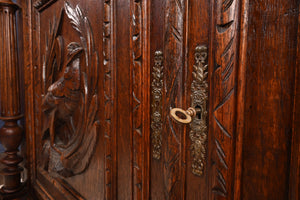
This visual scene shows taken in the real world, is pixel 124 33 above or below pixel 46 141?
above

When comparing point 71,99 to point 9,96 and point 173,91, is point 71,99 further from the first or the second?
point 9,96

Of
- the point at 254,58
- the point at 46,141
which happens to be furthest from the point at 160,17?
the point at 46,141

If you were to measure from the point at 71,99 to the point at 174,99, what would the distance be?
1.97 feet

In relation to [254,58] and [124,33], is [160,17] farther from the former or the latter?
[254,58]

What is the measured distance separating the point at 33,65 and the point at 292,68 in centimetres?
141

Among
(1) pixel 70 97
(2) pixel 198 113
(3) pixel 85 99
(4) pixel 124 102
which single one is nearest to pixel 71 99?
(1) pixel 70 97

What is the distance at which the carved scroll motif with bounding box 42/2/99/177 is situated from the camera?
836 millimetres

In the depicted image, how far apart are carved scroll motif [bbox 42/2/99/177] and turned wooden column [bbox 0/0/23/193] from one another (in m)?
0.39

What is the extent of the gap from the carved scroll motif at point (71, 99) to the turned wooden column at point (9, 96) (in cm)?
39

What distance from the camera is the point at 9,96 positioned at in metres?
1.40

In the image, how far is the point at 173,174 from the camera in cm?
52

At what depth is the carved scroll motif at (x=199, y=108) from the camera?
0.45m

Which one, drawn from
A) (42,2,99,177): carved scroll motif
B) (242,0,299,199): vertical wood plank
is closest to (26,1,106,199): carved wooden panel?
(42,2,99,177): carved scroll motif

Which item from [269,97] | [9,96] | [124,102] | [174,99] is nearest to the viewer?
Answer: [269,97]
